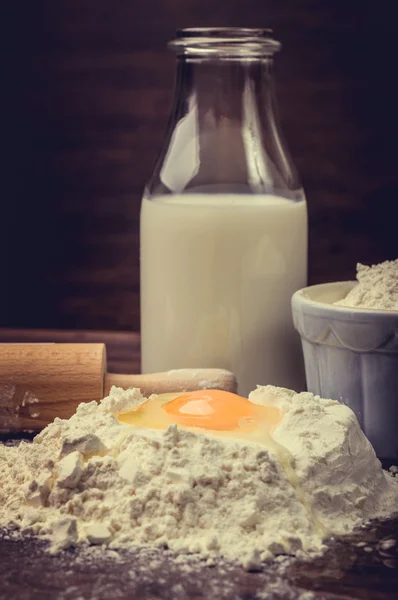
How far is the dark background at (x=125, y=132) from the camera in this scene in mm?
1804

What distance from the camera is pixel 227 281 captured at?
1.40 m

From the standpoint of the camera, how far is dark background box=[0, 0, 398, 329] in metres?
1.80

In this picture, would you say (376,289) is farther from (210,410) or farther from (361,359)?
(210,410)

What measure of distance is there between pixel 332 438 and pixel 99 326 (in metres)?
0.93

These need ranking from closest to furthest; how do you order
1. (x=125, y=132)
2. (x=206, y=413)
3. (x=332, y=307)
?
1. (x=206, y=413)
2. (x=332, y=307)
3. (x=125, y=132)

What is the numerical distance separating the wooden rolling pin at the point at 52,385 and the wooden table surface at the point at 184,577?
31 centimetres

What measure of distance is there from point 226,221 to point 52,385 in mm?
297

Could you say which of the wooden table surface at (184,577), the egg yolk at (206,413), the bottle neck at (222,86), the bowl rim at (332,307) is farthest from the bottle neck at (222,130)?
the wooden table surface at (184,577)

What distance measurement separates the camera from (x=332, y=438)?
3.65 feet

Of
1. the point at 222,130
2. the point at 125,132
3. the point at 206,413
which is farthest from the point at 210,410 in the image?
the point at 125,132

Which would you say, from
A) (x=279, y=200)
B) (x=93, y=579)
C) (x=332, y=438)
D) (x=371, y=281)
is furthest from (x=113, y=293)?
(x=93, y=579)

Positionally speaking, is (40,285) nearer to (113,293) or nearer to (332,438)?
(113,293)

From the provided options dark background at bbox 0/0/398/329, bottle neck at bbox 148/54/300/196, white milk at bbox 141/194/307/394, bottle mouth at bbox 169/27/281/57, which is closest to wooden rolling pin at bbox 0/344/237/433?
white milk at bbox 141/194/307/394

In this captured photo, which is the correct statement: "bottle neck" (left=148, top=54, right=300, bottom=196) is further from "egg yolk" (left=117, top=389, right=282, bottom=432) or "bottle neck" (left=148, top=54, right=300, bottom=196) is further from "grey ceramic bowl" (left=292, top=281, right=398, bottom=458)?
"egg yolk" (left=117, top=389, right=282, bottom=432)
